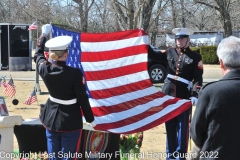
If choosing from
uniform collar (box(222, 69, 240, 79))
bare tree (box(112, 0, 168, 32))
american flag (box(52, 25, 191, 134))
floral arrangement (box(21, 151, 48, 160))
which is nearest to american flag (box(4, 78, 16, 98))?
bare tree (box(112, 0, 168, 32))

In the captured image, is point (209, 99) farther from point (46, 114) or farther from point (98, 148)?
point (98, 148)

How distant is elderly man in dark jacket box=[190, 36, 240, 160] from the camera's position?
3.07 m

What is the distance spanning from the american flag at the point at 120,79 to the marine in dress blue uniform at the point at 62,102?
130 cm

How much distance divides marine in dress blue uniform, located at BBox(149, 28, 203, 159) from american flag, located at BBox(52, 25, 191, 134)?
0.15 m

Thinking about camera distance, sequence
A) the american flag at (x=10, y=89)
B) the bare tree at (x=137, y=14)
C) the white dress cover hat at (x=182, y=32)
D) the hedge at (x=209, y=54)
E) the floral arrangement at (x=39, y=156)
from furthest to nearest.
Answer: the hedge at (x=209, y=54), the bare tree at (x=137, y=14), the american flag at (x=10, y=89), the white dress cover hat at (x=182, y=32), the floral arrangement at (x=39, y=156)

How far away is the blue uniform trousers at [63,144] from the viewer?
4.61 metres

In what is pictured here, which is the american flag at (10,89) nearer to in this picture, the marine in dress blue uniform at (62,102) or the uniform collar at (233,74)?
the marine in dress blue uniform at (62,102)

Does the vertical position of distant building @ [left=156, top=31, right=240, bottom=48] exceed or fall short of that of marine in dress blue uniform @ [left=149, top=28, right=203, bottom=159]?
it falls short

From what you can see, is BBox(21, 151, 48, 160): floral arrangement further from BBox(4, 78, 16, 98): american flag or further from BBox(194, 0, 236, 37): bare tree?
BBox(194, 0, 236, 37): bare tree

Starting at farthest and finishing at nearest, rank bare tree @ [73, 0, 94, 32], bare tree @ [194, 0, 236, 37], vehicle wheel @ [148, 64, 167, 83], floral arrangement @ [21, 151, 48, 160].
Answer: bare tree @ [194, 0, 236, 37]
bare tree @ [73, 0, 94, 32]
vehicle wheel @ [148, 64, 167, 83]
floral arrangement @ [21, 151, 48, 160]

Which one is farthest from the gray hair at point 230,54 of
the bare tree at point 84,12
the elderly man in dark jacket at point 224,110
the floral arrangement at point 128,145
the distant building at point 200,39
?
the distant building at point 200,39

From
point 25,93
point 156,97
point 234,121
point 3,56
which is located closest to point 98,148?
point 156,97

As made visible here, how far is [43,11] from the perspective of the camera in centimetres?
2756

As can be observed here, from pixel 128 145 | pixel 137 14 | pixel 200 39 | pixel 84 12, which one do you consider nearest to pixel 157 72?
pixel 137 14
